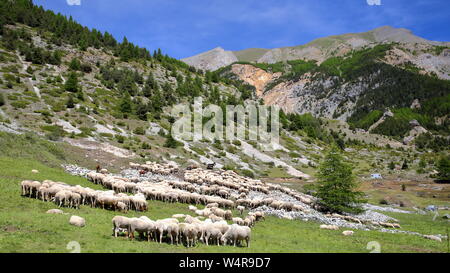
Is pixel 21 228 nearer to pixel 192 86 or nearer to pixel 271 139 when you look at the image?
pixel 271 139

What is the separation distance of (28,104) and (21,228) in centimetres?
6639

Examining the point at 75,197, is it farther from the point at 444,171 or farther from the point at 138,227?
the point at 444,171

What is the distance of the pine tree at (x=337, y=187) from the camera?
37.3 meters

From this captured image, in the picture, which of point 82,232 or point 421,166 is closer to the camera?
point 82,232

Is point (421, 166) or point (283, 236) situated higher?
point (283, 236)

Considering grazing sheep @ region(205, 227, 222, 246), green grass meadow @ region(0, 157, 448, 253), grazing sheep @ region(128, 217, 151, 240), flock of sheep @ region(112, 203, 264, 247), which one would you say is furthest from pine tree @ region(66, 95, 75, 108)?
grazing sheep @ region(205, 227, 222, 246)

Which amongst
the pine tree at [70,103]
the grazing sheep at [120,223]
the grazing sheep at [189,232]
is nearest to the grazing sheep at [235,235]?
the grazing sheep at [189,232]

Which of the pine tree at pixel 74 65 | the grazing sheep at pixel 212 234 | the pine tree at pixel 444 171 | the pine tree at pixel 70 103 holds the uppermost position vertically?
the pine tree at pixel 74 65

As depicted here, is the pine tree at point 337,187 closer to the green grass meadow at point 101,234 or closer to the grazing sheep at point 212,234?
the green grass meadow at point 101,234

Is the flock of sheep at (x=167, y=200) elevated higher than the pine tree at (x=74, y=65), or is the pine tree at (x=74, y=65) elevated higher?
the pine tree at (x=74, y=65)

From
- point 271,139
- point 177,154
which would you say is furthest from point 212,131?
point 177,154

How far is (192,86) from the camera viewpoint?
146 meters

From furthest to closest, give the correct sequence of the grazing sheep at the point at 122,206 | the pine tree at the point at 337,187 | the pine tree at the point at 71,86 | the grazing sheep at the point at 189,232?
the pine tree at the point at 71,86 < the pine tree at the point at 337,187 < the grazing sheep at the point at 122,206 < the grazing sheep at the point at 189,232

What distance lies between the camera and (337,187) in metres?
38.8
